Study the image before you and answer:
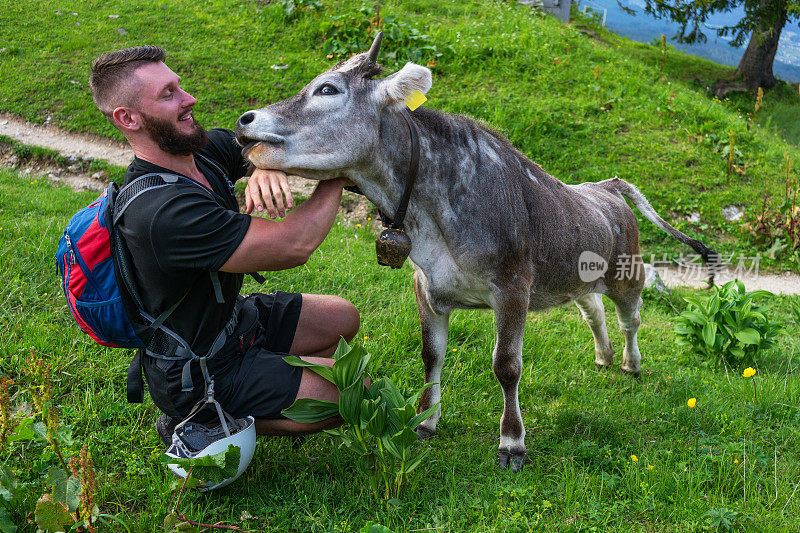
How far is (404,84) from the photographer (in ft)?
10.7

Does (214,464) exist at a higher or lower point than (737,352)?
higher

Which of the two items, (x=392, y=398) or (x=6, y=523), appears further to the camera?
(x=392, y=398)

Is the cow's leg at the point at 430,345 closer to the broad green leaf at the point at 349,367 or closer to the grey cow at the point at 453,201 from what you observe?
the grey cow at the point at 453,201

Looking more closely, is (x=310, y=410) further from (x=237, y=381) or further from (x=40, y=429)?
(x=40, y=429)

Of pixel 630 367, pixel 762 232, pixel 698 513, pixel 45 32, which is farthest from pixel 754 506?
pixel 45 32

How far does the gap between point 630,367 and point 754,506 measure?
6.64 feet

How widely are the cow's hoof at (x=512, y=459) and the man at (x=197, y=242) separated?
1159 mm

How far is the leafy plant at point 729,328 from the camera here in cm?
562

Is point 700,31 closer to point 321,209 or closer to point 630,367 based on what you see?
point 630,367

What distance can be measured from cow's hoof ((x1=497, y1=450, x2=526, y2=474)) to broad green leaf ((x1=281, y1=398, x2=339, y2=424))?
1.24 metres

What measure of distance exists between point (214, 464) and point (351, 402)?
0.75 meters

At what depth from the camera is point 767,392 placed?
488 centimetres

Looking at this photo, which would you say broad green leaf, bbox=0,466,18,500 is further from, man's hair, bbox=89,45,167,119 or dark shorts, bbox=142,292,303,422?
man's hair, bbox=89,45,167,119

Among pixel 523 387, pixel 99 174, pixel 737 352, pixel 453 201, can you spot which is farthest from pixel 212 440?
pixel 99 174
